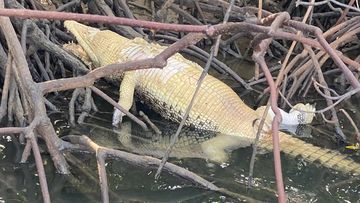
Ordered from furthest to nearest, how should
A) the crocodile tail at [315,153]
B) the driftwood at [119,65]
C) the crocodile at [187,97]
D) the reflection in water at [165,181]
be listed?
the crocodile at [187,97] → the crocodile tail at [315,153] → the reflection in water at [165,181] → the driftwood at [119,65]

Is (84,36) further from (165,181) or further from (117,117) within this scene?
(165,181)

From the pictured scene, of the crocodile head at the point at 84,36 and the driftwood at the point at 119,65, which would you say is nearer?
the driftwood at the point at 119,65

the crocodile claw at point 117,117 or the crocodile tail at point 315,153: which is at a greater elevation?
the crocodile tail at point 315,153

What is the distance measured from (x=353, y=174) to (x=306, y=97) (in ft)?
3.96

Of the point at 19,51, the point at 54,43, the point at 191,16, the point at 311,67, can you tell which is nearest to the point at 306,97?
the point at 311,67

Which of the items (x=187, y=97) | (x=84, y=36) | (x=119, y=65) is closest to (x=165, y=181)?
(x=119, y=65)

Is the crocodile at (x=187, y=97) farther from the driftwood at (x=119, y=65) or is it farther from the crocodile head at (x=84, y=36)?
the driftwood at (x=119, y=65)

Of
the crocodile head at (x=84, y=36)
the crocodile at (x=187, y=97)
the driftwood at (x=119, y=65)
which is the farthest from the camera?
the crocodile head at (x=84, y=36)

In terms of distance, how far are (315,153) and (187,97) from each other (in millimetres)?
937

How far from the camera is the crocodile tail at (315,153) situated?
11.6 ft

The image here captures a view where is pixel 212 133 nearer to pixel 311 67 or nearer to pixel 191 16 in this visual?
pixel 311 67

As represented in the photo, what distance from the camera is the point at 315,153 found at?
3.68 metres

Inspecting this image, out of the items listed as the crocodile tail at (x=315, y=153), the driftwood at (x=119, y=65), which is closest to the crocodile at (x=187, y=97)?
the crocodile tail at (x=315, y=153)

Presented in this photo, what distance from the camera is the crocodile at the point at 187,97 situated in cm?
391
